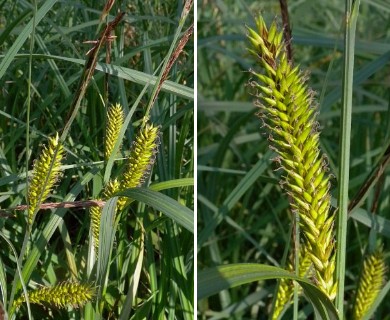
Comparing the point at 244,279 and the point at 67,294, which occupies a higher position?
the point at 244,279

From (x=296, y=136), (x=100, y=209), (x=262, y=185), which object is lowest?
(x=262, y=185)

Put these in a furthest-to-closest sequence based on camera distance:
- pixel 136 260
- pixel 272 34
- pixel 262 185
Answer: pixel 262 185, pixel 136 260, pixel 272 34

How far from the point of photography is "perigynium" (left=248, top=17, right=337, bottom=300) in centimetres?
47

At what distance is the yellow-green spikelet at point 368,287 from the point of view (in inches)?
30.1

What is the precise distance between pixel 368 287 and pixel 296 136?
0.35 metres

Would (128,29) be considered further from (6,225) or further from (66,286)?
(66,286)

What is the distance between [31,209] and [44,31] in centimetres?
46

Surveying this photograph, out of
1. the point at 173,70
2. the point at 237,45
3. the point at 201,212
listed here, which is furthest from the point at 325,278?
the point at 237,45

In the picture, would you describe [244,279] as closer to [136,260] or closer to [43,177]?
[43,177]

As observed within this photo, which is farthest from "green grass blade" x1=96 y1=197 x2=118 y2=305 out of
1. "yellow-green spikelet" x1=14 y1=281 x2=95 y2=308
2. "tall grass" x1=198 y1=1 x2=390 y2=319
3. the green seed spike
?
the green seed spike

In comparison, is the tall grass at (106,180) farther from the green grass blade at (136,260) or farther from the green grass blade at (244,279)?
the green grass blade at (244,279)

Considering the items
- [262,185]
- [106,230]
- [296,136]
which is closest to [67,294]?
[106,230]

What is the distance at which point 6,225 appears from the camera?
1.04 m

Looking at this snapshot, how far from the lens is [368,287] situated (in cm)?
77
